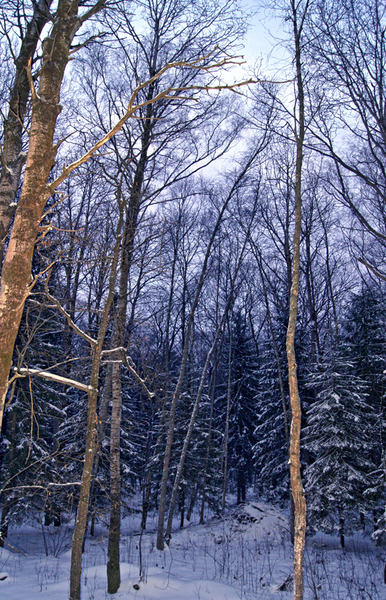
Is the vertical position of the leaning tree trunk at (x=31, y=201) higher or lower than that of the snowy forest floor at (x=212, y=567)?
higher

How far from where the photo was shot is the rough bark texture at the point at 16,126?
11.4 feet

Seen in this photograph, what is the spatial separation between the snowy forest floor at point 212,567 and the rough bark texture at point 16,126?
11.4 ft

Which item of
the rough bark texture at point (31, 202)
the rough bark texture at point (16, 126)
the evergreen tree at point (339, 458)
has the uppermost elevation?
the rough bark texture at point (16, 126)

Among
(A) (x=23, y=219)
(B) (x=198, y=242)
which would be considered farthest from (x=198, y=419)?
(A) (x=23, y=219)

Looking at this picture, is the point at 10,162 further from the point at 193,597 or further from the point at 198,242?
the point at 198,242

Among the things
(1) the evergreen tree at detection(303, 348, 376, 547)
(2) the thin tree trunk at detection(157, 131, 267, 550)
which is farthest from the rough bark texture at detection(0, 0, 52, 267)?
(1) the evergreen tree at detection(303, 348, 376, 547)

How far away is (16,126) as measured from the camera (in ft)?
12.1

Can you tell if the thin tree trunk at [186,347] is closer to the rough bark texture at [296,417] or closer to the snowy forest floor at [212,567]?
the snowy forest floor at [212,567]

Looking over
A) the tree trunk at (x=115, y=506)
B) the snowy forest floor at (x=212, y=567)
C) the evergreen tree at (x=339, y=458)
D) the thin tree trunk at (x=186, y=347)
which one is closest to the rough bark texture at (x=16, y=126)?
the snowy forest floor at (x=212, y=567)

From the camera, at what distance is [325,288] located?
60.0 ft

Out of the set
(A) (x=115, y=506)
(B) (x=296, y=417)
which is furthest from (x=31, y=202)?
(A) (x=115, y=506)

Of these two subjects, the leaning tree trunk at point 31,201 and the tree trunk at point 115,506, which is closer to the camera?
the leaning tree trunk at point 31,201

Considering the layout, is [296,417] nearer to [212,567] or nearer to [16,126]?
[16,126]

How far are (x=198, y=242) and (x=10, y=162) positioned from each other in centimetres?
1362
